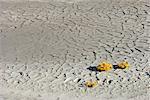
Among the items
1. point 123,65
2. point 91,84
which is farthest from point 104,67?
point 91,84

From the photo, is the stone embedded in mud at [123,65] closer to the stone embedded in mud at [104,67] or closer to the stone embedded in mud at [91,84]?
the stone embedded in mud at [104,67]

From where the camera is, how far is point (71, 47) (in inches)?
217

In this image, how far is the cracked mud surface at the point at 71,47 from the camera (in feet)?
15.1

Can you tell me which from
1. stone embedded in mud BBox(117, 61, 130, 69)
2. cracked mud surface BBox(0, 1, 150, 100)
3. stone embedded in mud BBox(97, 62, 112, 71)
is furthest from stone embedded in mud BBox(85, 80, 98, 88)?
stone embedded in mud BBox(117, 61, 130, 69)

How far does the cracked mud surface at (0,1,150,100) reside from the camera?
15.1 ft

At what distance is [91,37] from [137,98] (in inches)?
65.7

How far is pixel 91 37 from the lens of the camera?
5.73 meters

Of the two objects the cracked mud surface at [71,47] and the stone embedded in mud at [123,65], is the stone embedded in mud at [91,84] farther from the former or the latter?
the stone embedded in mud at [123,65]

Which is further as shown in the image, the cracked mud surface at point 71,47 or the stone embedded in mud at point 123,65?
the stone embedded in mud at point 123,65

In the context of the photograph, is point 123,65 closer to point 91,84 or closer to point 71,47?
point 91,84

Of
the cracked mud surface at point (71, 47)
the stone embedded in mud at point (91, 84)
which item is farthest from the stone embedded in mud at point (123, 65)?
the stone embedded in mud at point (91, 84)

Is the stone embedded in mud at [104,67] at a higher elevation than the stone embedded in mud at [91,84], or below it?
higher

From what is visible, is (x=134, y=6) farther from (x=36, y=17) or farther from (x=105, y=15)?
(x=36, y=17)

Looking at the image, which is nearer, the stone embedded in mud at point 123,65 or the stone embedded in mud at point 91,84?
the stone embedded in mud at point 91,84
